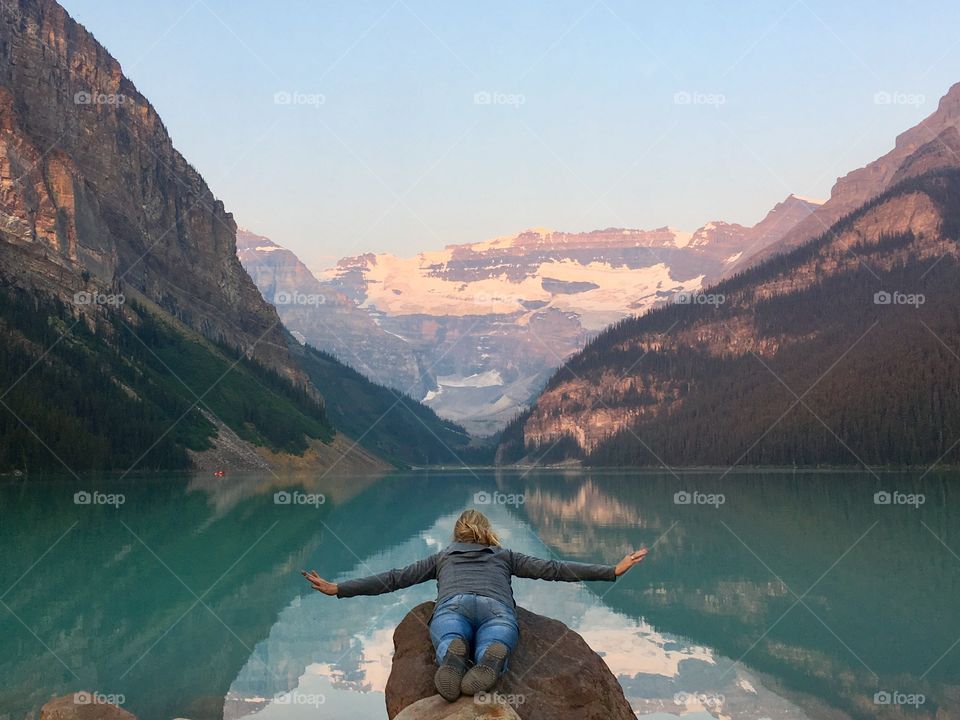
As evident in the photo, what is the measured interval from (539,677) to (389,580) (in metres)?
2.45

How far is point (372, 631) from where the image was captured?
27.4m

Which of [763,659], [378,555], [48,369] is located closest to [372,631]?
[763,659]

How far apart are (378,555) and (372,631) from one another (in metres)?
19.3

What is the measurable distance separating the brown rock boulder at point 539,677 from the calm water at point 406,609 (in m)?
5.85

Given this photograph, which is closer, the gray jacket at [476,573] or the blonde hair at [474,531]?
the gray jacket at [476,573]

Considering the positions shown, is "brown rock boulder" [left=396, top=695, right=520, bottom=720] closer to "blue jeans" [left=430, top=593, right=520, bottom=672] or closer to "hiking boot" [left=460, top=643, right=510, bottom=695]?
"hiking boot" [left=460, top=643, right=510, bottom=695]

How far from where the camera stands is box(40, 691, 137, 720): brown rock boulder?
14781 millimetres

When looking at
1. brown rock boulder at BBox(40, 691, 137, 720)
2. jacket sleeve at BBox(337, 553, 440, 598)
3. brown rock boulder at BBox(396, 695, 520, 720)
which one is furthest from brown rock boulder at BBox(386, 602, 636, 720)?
brown rock boulder at BBox(40, 691, 137, 720)

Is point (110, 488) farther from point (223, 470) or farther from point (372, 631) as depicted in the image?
point (372, 631)

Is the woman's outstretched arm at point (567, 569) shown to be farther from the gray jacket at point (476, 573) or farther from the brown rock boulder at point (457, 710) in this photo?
the brown rock boulder at point (457, 710)

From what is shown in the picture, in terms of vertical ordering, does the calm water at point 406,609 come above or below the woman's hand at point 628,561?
below

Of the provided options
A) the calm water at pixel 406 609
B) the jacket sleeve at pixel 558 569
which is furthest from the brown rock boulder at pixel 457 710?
the calm water at pixel 406 609

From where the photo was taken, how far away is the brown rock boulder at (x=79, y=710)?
48.5ft

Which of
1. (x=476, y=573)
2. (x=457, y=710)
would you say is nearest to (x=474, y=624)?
(x=476, y=573)
